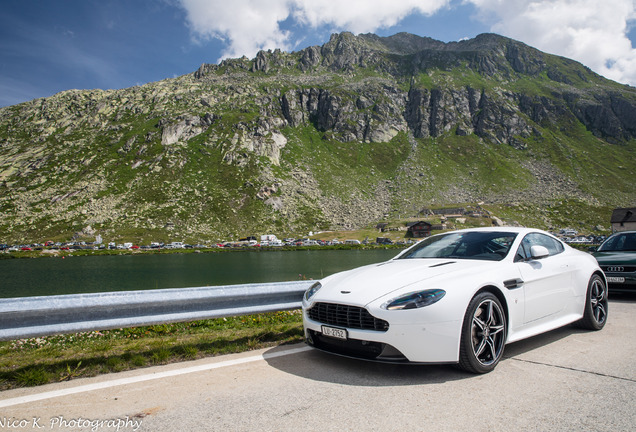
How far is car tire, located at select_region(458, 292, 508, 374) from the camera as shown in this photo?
14.2 ft

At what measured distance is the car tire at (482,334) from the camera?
4328mm

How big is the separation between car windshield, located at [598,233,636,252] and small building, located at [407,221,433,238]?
101656mm

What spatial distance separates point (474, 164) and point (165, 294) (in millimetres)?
170605

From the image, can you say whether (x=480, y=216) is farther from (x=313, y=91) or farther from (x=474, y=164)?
(x=313, y=91)

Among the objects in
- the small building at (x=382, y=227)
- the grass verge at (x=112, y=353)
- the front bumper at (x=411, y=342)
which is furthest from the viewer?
the small building at (x=382, y=227)

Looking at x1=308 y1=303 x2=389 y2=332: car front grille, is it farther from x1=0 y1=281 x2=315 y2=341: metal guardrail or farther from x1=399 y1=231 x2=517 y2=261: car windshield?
x1=399 y1=231 x2=517 y2=261: car windshield

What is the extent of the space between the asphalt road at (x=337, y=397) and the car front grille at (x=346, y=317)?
58cm

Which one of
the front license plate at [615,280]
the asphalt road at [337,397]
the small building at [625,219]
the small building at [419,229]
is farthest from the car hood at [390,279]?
the small building at [419,229]

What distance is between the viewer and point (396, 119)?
187250 millimetres

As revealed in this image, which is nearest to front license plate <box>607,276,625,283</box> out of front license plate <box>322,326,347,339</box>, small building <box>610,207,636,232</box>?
front license plate <box>322,326,347,339</box>

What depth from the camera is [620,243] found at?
10.9 metres

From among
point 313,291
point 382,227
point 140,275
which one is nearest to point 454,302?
point 313,291

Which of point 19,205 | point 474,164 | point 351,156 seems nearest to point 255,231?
point 351,156

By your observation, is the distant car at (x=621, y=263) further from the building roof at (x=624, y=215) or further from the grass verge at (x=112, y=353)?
the building roof at (x=624, y=215)
